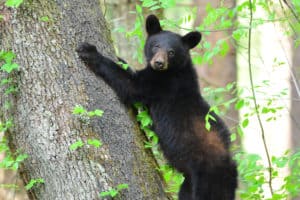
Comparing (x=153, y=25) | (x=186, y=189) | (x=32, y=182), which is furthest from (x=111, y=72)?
(x=186, y=189)

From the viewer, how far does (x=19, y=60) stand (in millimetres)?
4086

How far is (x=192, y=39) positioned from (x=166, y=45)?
0.35 metres

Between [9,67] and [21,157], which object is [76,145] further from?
[9,67]

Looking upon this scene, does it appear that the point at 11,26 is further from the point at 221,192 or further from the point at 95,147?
the point at 221,192

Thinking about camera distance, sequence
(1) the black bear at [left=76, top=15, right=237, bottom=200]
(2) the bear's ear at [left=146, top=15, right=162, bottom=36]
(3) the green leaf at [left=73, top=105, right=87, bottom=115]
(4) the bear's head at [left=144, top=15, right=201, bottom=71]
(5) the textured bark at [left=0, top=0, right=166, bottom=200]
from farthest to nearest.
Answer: (2) the bear's ear at [left=146, top=15, right=162, bottom=36]
(4) the bear's head at [left=144, top=15, right=201, bottom=71]
(1) the black bear at [left=76, top=15, right=237, bottom=200]
(5) the textured bark at [left=0, top=0, right=166, bottom=200]
(3) the green leaf at [left=73, top=105, right=87, bottom=115]

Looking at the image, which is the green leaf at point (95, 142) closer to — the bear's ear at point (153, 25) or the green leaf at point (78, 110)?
the green leaf at point (78, 110)

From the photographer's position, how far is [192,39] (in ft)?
18.4

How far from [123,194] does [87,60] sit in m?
1.17

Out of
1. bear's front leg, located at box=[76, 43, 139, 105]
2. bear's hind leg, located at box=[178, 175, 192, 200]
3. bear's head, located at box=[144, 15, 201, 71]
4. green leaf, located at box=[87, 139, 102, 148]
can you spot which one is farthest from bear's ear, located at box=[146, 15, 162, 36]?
green leaf, located at box=[87, 139, 102, 148]

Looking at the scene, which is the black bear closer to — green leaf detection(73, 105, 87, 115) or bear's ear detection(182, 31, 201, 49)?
bear's ear detection(182, 31, 201, 49)

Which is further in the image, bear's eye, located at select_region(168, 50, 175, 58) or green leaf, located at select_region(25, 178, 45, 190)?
bear's eye, located at select_region(168, 50, 175, 58)

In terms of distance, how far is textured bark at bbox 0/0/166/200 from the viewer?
3912 millimetres

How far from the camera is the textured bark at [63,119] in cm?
391

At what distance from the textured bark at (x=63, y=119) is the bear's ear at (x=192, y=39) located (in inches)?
61.9
